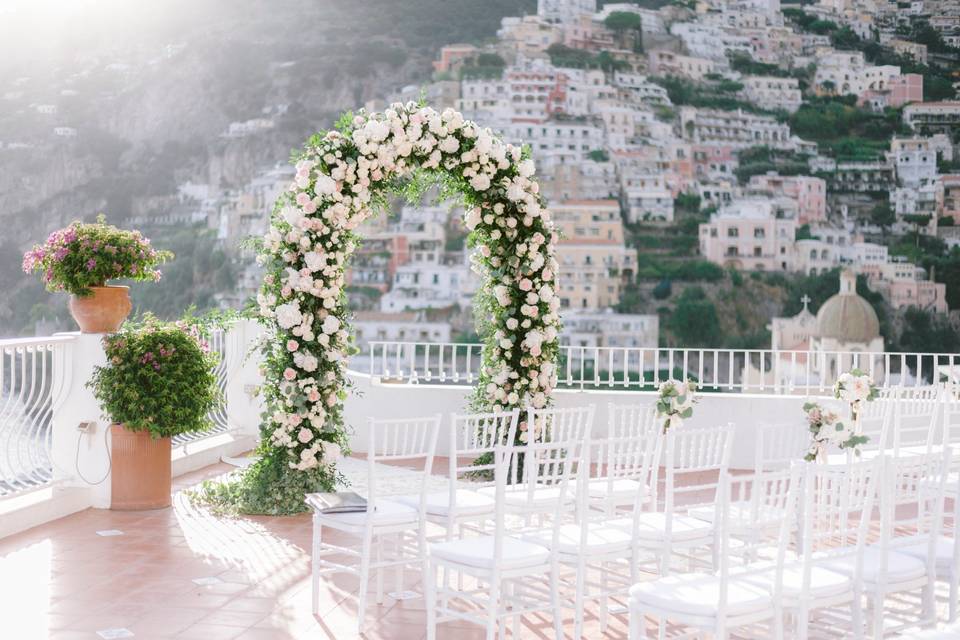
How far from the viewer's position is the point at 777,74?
54.3m

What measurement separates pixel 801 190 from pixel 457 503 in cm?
4998

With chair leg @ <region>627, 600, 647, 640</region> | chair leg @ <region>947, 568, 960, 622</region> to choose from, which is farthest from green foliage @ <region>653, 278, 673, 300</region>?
chair leg @ <region>627, 600, 647, 640</region>

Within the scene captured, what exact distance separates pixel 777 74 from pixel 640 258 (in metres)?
→ 12.7

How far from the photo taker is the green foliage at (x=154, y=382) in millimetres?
5547

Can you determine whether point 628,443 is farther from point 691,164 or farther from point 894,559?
point 691,164

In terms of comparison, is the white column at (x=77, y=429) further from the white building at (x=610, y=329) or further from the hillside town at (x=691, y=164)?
the white building at (x=610, y=329)

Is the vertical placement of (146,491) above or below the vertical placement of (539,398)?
below

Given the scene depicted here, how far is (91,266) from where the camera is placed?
561 cm

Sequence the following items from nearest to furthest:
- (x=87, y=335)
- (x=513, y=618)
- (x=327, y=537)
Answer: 1. (x=513, y=618)
2. (x=327, y=537)
3. (x=87, y=335)

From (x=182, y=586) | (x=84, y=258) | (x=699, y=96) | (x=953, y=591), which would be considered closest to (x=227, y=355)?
(x=84, y=258)

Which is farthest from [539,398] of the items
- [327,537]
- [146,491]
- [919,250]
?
[919,250]

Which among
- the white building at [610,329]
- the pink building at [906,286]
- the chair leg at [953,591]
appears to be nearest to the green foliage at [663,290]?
the white building at [610,329]

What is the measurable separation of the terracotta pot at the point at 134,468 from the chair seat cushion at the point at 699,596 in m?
3.68

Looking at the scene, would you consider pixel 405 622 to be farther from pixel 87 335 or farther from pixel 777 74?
pixel 777 74
